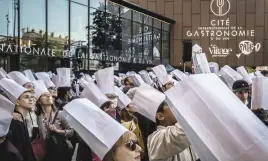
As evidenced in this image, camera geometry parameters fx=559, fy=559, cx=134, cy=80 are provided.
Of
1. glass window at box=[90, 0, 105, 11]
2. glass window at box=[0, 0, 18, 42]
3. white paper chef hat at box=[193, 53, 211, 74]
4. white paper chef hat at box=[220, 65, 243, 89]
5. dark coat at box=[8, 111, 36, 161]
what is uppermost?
glass window at box=[90, 0, 105, 11]

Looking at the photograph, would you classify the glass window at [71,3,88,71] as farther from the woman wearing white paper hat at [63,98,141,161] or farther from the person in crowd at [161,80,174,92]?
the woman wearing white paper hat at [63,98,141,161]

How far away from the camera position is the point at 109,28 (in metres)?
30.4

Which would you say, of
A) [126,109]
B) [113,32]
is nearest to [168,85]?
[126,109]

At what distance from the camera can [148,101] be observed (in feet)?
16.1

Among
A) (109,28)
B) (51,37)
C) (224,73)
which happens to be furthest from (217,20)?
(224,73)

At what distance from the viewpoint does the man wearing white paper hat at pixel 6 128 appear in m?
4.67

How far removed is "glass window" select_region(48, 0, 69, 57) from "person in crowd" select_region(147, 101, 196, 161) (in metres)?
19.7

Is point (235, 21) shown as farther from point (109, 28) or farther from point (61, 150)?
point (61, 150)

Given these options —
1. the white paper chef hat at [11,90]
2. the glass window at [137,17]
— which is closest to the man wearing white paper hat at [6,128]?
the white paper chef hat at [11,90]

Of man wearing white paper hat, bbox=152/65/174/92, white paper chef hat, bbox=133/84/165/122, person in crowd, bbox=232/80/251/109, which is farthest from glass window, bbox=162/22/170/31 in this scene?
white paper chef hat, bbox=133/84/165/122

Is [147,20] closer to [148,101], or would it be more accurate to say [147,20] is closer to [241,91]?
[241,91]

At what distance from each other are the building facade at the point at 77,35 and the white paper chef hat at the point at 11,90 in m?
13.6

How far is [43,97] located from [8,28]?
1334 centimetres

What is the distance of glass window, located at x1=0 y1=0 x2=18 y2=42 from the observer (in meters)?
20.1
